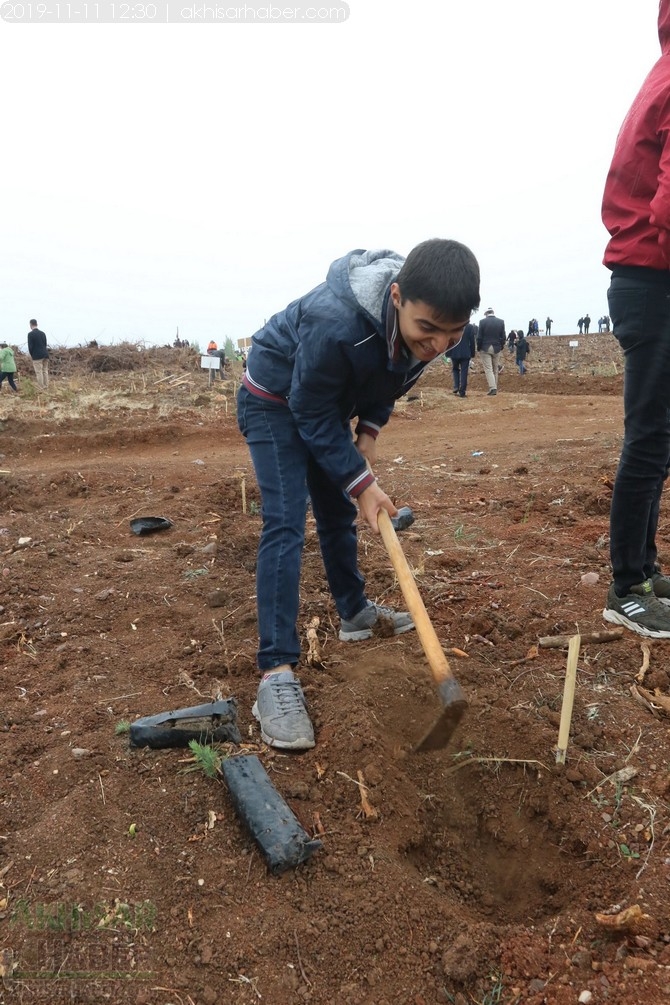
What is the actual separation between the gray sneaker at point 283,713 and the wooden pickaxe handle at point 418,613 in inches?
18.2

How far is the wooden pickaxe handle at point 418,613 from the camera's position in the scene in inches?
77.9

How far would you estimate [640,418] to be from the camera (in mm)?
2543

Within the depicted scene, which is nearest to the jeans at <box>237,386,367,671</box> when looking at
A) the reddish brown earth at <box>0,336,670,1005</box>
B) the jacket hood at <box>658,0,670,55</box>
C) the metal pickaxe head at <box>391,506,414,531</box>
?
the reddish brown earth at <box>0,336,670,1005</box>

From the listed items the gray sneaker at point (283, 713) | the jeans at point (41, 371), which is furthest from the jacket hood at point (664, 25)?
the jeans at point (41, 371)

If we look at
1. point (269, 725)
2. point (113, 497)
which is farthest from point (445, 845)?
point (113, 497)

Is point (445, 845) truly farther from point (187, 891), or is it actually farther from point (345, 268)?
point (345, 268)

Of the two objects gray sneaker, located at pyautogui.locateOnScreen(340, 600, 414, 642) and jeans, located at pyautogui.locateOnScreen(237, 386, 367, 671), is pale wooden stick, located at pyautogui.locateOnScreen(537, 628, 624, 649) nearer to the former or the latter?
gray sneaker, located at pyautogui.locateOnScreen(340, 600, 414, 642)

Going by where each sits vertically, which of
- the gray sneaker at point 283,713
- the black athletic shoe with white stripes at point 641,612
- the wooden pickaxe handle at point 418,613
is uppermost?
the wooden pickaxe handle at point 418,613

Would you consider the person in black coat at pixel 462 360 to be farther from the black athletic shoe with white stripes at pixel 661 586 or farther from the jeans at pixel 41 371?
the black athletic shoe with white stripes at pixel 661 586

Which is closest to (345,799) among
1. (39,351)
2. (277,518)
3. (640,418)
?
(277,518)

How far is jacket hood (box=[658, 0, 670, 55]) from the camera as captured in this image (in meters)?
2.32

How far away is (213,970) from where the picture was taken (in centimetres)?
151

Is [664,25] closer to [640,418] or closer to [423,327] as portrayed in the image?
[640,418]

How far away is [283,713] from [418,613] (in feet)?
1.86
